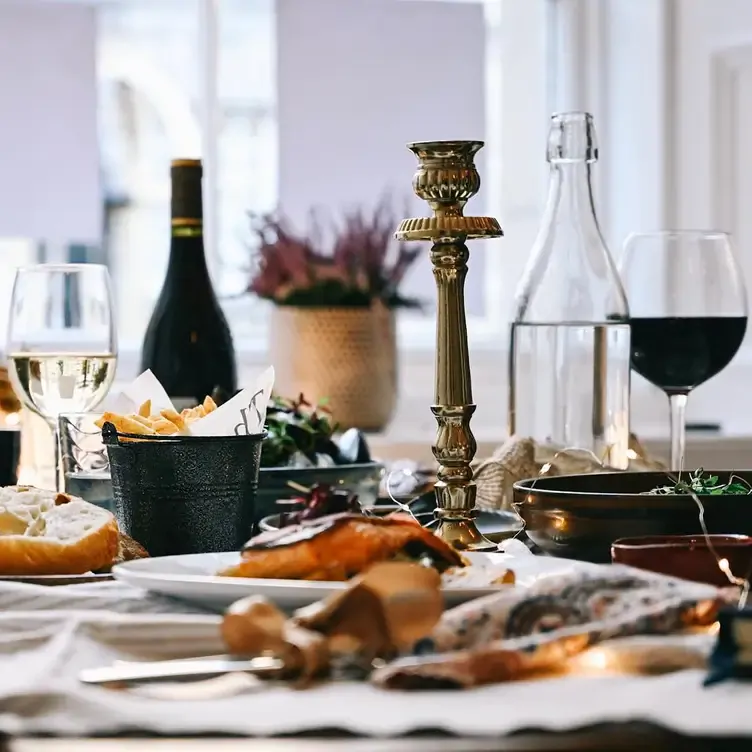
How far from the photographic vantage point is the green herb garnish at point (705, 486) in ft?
2.62

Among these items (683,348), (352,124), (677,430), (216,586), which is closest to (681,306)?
(683,348)

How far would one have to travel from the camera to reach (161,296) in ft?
5.42

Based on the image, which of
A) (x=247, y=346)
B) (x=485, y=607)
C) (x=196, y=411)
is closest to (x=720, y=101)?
(x=247, y=346)

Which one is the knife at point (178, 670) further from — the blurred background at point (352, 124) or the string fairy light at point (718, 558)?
the blurred background at point (352, 124)

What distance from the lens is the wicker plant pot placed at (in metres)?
2.26

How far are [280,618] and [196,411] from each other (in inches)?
17.4

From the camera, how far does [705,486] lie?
2.73ft

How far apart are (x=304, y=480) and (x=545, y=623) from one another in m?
0.55

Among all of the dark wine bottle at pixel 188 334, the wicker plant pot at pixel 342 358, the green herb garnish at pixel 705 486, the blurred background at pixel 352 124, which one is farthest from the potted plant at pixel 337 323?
the green herb garnish at pixel 705 486

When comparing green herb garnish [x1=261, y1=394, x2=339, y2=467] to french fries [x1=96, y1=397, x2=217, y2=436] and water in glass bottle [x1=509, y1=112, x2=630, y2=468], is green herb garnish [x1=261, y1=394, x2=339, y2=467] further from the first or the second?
french fries [x1=96, y1=397, x2=217, y2=436]

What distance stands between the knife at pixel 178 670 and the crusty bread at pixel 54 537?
10.0 inches

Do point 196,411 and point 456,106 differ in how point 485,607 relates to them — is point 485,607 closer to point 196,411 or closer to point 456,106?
point 196,411

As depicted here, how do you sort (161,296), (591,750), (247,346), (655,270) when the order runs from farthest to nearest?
(247,346)
(161,296)
(655,270)
(591,750)

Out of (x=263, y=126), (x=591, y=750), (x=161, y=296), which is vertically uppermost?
(x=263, y=126)
